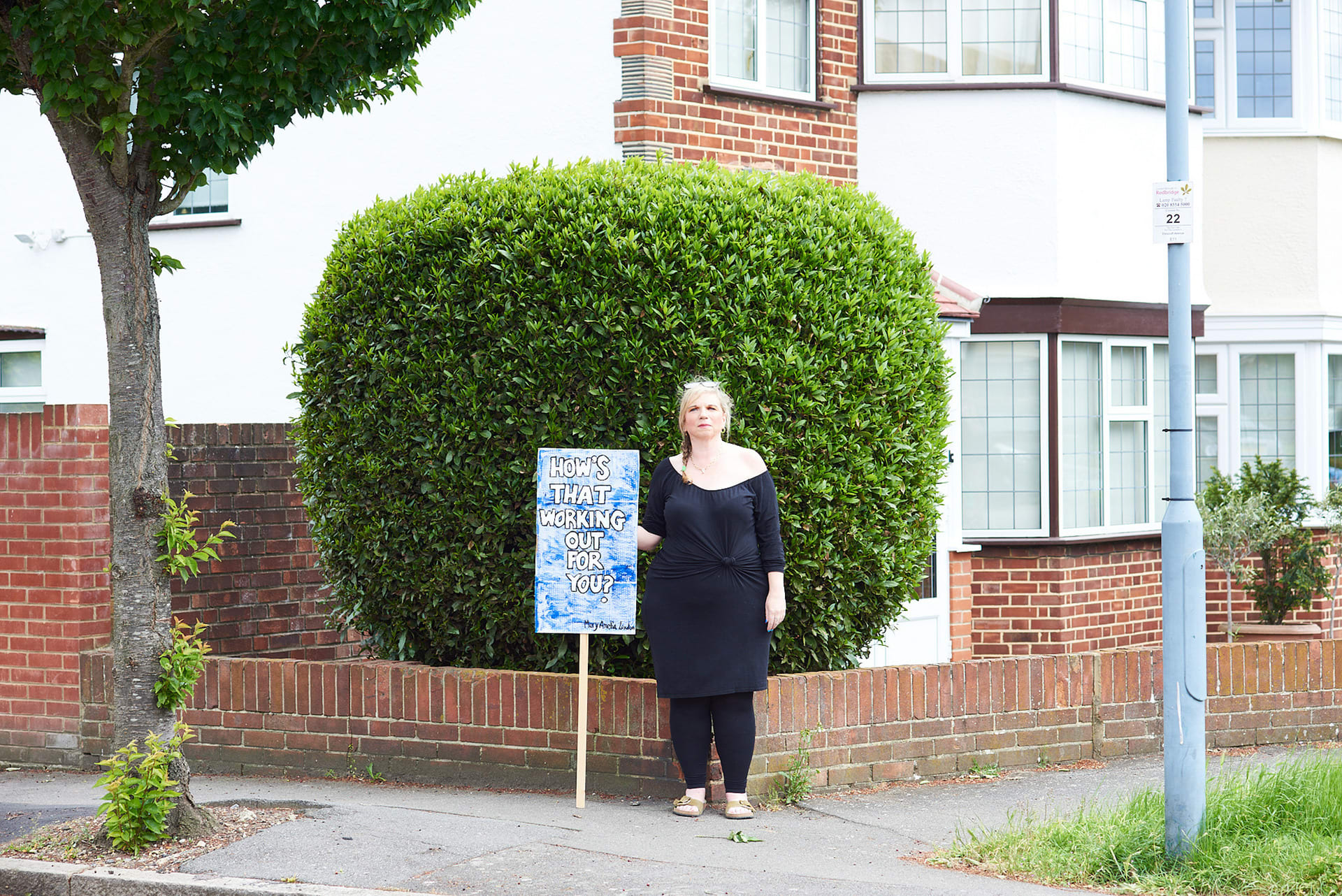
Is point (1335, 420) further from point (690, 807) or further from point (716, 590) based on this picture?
point (690, 807)

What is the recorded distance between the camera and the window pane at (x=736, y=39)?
10.5 metres

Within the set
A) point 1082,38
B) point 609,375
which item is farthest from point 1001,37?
point 609,375

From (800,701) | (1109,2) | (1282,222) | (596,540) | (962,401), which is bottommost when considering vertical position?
(800,701)

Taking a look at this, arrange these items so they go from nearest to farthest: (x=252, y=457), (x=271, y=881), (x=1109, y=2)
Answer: (x=271, y=881) < (x=252, y=457) < (x=1109, y=2)

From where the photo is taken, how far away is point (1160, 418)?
12.2m

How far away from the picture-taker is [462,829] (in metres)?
6.54

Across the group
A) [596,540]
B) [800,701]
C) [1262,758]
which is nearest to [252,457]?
Result: [596,540]

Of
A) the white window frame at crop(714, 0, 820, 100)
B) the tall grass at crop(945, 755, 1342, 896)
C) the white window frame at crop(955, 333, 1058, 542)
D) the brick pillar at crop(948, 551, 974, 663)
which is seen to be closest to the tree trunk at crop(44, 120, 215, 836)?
the tall grass at crop(945, 755, 1342, 896)

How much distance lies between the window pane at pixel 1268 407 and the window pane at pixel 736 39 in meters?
5.77

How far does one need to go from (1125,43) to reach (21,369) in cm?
981

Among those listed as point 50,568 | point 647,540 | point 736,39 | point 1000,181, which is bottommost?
point 50,568

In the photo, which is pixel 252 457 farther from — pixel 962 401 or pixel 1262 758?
pixel 1262 758

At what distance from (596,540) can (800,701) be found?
1.28 m

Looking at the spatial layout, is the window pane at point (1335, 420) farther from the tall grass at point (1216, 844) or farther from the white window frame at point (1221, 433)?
the tall grass at point (1216, 844)
